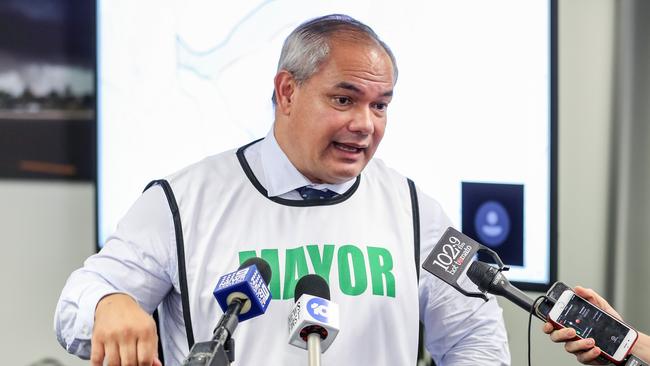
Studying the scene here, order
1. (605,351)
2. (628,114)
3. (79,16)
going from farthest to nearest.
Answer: (79,16), (628,114), (605,351)

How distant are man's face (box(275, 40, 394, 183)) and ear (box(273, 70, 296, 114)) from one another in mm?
36

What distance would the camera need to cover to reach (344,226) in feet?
6.79

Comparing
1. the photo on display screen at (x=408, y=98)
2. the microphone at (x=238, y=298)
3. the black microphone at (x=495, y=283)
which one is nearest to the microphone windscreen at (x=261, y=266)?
the microphone at (x=238, y=298)

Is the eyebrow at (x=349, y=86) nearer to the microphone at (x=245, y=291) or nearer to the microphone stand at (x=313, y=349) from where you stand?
the microphone at (x=245, y=291)

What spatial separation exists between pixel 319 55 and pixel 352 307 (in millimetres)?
544

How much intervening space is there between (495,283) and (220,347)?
57 centimetres

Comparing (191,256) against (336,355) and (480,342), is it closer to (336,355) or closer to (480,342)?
(336,355)

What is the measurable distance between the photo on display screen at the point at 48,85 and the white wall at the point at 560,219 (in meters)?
0.13

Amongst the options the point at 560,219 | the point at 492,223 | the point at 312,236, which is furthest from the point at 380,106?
the point at 560,219

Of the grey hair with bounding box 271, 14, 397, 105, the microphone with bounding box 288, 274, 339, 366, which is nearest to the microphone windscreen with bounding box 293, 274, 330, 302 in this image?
the microphone with bounding box 288, 274, 339, 366

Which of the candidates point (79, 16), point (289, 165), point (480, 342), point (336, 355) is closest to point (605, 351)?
point (480, 342)

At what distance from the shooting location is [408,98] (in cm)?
301

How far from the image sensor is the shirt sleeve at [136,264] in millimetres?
1842

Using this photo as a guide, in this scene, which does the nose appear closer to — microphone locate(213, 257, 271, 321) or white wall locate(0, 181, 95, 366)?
microphone locate(213, 257, 271, 321)
